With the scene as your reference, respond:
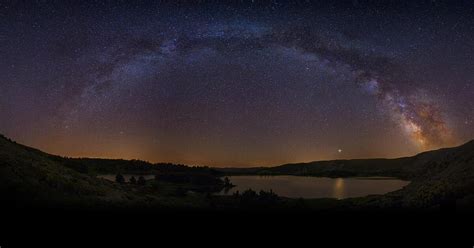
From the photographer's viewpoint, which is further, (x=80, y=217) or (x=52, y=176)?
(x=52, y=176)

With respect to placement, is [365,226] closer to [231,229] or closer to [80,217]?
[231,229]

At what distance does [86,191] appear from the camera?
29.2 metres

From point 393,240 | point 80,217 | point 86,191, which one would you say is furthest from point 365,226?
point 86,191

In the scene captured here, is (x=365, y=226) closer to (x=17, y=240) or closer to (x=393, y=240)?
(x=393, y=240)

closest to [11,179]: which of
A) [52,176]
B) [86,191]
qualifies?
[52,176]

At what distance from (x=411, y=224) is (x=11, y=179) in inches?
949

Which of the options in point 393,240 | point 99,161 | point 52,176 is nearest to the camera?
point 393,240

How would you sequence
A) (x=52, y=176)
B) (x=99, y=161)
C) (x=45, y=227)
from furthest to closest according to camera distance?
(x=99, y=161)
(x=52, y=176)
(x=45, y=227)

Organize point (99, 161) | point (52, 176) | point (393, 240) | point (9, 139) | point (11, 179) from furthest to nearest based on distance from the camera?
point (99, 161), point (9, 139), point (52, 176), point (11, 179), point (393, 240)

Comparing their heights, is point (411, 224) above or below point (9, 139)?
below

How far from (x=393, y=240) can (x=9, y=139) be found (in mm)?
40908

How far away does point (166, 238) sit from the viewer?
32.4 ft

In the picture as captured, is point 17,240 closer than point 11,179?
A: Yes

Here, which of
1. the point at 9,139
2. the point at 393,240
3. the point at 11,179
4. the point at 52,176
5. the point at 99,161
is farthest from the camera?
the point at 99,161
